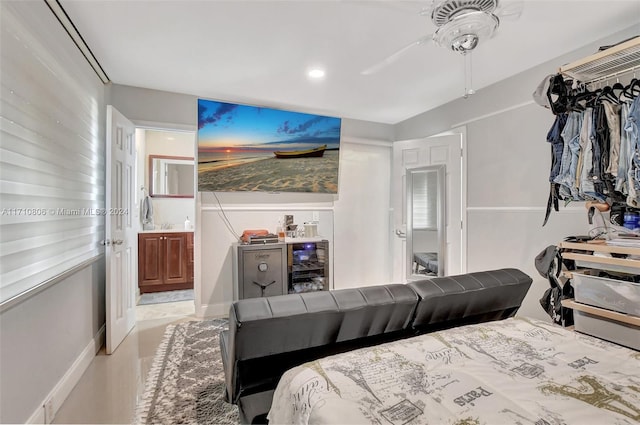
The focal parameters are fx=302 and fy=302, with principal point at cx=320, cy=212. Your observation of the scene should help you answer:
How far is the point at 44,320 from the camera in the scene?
1.79 meters

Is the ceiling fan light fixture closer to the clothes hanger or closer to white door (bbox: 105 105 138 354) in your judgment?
the clothes hanger

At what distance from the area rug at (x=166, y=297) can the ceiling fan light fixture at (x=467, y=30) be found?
422 centimetres

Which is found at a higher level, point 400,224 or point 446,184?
point 446,184

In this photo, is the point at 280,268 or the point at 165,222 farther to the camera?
the point at 165,222

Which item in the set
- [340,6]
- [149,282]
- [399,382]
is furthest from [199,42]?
[149,282]

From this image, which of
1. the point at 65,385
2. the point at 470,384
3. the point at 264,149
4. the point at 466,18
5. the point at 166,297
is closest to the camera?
the point at 470,384

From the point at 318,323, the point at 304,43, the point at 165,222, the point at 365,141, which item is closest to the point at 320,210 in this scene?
the point at 365,141

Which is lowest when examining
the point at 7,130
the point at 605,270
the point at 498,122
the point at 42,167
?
the point at 605,270

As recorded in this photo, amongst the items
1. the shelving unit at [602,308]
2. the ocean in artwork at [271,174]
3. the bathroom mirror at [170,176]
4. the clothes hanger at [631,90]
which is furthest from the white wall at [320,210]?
the clothes hanger at [631,90]

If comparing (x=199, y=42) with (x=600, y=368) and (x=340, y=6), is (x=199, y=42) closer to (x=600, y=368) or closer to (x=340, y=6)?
A: (x=340, y=6)

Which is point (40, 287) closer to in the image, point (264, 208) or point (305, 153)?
point (264, 208)

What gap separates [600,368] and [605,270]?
123 centimetres

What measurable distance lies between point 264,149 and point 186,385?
2.56 m

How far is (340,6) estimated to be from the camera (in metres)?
1.89
